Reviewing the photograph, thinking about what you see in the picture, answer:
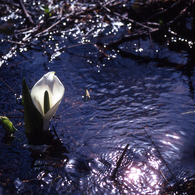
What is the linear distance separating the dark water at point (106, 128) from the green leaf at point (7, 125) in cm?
6

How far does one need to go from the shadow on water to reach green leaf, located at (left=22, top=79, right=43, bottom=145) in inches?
2.2

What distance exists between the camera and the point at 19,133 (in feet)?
4.10

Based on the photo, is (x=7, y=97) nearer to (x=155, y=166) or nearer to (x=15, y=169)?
(x=15, y=169)

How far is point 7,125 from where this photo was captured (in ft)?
3.84

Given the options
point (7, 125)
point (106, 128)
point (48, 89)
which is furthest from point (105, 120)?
point (7, 125)

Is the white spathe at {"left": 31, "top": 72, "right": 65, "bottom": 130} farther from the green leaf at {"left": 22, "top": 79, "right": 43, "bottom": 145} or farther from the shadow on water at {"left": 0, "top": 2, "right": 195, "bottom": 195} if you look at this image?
the shadow on water at {"left": 0, "top": 2, "right": 195, "bottom": 195}

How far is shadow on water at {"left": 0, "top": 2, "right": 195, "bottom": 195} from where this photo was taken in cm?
102

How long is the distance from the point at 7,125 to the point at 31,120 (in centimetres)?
15

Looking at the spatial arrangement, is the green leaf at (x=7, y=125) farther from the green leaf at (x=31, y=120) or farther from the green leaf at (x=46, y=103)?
the green leaf at (x=46, y=103)

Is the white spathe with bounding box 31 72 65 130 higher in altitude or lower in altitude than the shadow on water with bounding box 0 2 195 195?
higher

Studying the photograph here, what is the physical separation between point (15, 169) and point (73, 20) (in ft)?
7.10

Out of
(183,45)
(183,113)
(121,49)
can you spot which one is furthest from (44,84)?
(183,45)

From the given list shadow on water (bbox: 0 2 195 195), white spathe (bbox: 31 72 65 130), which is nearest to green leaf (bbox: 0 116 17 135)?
shadow on water (bbox: 0 2 195 195)

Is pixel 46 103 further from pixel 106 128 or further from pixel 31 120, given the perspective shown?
pixel 106 128
